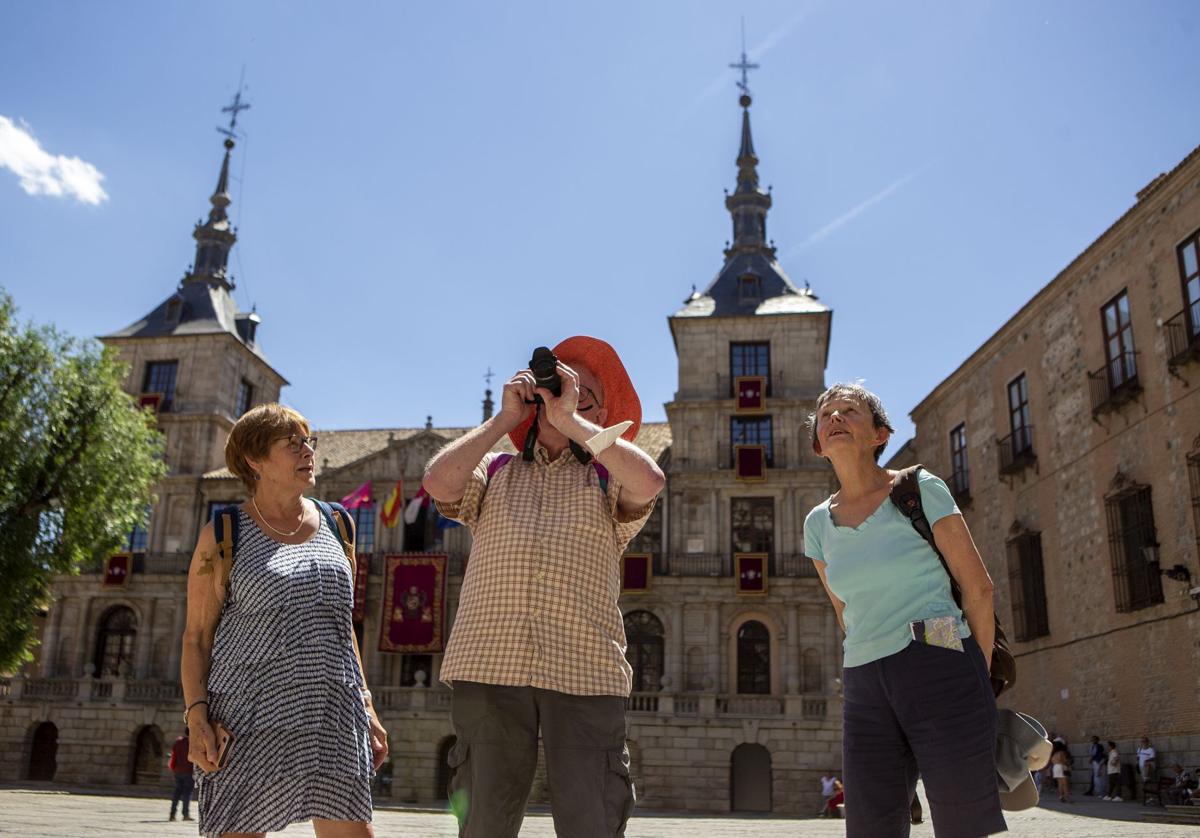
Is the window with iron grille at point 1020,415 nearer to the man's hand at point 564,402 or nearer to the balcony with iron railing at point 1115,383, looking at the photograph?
the balcony with iron railing at point 1115,383

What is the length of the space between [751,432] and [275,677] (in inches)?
1213

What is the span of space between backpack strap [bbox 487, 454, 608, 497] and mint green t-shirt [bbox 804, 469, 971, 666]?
88 centimetres

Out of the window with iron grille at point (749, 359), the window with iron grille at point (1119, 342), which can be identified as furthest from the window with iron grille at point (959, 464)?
the window with iron grille at point (1119, 342)

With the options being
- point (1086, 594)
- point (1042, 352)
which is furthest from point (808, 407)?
point (1086, 594)

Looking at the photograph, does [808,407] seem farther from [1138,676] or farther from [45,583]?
[45,583]

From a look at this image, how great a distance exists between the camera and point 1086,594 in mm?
21609

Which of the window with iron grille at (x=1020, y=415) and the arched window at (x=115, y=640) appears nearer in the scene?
the window with iron grille at (x=1020, y=415)

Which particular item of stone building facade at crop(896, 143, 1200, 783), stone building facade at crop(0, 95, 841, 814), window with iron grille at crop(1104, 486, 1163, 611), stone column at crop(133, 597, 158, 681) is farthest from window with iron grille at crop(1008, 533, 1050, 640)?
stone column at crop(133, 597, 158, 681)

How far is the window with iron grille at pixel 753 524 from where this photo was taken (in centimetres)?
3208

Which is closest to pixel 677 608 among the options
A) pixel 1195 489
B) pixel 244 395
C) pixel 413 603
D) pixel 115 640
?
pixel 413 603

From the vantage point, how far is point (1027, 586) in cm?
2475

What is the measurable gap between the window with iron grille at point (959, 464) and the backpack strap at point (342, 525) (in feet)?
88.1

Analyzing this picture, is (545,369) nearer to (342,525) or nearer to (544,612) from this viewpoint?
(544,612)

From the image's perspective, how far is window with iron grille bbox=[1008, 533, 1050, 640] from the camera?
24031mm
